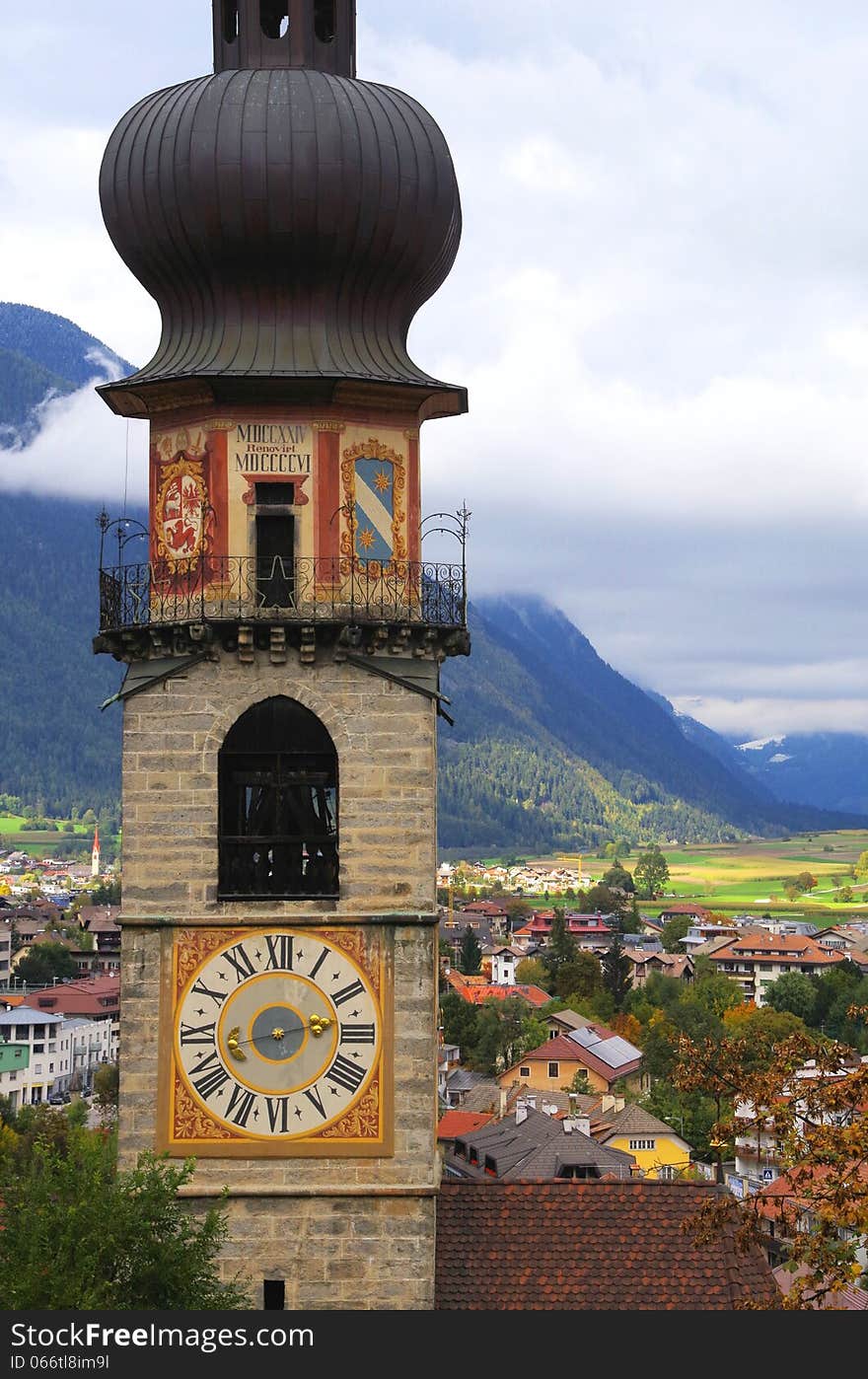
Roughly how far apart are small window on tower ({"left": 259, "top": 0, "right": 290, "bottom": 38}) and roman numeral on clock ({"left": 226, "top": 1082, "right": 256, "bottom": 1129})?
12.8 metres

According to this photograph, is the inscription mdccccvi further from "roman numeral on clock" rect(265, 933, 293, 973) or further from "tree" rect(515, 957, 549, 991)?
"tree" rect(515, 957, 549, 991)

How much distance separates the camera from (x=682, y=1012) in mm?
139500

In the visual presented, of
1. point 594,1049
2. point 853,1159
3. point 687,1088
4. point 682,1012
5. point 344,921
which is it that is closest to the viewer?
point 853,1159

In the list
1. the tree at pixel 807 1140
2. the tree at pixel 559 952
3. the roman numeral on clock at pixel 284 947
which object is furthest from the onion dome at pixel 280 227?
the tree at pixel 559 952

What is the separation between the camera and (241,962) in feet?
85.1

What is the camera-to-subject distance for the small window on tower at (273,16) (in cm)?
2772

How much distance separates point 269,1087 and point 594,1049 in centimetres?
10041

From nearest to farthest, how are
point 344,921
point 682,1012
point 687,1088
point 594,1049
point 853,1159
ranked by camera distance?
point 853,1159, point 687,1088, point 344,921, point 594,1049, point 682,1012

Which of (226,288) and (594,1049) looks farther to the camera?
(594,1049)

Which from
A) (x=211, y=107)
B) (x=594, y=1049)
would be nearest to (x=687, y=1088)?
(x=211, y=107)

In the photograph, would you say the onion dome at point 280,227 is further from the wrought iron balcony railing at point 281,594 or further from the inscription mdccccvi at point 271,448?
the wrought iron balcony railing at point 281,594

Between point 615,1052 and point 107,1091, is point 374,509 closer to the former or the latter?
point 107,1091

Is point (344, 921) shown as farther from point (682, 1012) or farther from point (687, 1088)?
point (682, 1012)

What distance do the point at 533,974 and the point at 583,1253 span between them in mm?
165097
